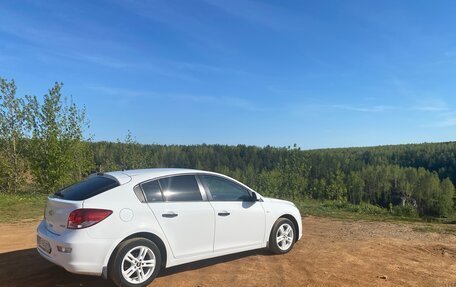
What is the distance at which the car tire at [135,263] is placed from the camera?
4.99 metres

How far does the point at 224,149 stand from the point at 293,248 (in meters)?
85.9

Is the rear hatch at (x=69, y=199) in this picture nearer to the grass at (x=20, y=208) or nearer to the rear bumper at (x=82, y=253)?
the rear bumper at (x=82, y=253)

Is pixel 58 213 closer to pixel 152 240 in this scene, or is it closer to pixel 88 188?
pixel 88 188

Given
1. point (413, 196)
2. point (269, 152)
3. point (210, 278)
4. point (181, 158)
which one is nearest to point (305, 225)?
point (210, 278)

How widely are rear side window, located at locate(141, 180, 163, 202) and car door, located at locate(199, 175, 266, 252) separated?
843mm

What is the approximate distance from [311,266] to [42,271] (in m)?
4.15

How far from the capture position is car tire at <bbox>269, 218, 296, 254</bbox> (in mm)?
6906

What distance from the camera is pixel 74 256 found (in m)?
4.81

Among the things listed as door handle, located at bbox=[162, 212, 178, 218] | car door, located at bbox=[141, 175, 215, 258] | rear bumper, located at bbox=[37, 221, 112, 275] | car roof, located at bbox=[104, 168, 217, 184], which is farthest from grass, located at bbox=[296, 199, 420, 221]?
rear bumper, located at bbox=[37, 221, 112, 275]

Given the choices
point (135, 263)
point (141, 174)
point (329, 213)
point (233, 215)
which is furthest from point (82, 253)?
point (329, 213)

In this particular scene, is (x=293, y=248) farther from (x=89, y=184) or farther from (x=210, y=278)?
(x=89, y=184)

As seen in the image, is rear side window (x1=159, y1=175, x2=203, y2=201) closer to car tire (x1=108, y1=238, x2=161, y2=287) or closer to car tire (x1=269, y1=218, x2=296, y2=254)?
car tire (x1=108, y1=238, x2=161, y2=287)

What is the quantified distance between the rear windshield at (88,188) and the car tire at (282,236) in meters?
2.95

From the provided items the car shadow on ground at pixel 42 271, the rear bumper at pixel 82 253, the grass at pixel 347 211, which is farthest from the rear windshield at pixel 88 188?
the grass at pixel 347 211
